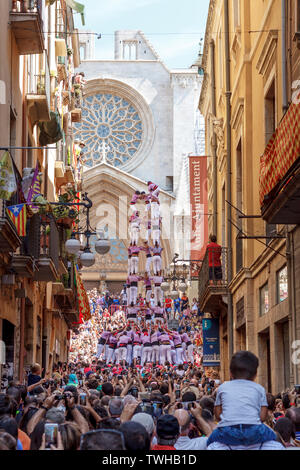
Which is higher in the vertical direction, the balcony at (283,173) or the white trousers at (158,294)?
the white trousers at (158,294)

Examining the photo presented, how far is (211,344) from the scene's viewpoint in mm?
29469

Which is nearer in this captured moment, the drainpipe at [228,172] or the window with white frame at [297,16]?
the window with white frame at [297,16]

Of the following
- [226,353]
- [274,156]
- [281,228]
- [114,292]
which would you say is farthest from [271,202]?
[114,292]

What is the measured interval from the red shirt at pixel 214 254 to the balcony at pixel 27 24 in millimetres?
8650

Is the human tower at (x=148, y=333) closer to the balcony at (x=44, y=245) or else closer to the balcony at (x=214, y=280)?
the balcony at (x=214, y=280)

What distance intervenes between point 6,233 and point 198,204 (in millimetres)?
20751

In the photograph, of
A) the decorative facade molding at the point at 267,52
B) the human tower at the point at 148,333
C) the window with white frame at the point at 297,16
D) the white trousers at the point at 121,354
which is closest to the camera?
the window with white frame at the point at 297,16

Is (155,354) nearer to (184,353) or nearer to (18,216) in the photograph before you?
(184,353)

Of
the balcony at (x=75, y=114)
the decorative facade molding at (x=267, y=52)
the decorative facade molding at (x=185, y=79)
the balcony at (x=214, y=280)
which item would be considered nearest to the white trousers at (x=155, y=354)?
the balcony at (x=214, y=280)

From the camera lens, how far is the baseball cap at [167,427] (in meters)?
6.55

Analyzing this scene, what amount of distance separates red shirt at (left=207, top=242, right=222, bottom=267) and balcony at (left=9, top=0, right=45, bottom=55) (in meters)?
8.65

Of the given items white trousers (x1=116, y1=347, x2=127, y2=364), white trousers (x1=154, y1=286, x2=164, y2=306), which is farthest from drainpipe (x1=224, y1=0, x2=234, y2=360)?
white trousers (x1=154, y1=286, x2=164, y2=306)

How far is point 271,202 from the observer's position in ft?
43.7

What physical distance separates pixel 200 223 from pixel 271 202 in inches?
823
